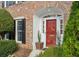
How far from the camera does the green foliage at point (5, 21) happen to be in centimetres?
993

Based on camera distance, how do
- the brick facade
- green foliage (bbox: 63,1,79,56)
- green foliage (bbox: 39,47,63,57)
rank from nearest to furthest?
green foliage (bbox: 63,1,79,56)
green foliage (bbox: 39,47,63,57)
the brick facade

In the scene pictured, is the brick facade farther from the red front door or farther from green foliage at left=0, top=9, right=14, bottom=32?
the red front door

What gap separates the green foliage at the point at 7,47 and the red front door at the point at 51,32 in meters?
0.98

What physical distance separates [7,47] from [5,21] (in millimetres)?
755

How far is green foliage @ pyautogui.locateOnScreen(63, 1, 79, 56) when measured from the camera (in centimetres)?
934

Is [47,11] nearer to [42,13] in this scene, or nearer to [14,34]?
[42,13]

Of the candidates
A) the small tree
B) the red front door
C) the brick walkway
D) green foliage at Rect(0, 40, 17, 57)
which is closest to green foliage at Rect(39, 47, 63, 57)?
the red front door

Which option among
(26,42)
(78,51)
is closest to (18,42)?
(26,42)

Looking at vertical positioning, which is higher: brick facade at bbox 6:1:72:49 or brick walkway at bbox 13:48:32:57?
brick facade at bbox 6:1:72:49

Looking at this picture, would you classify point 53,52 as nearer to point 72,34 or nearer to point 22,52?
point 72,34

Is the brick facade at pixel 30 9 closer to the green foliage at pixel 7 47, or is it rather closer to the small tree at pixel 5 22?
the small tree at pixel 5 22

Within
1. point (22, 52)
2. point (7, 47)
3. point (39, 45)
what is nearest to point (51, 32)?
point (39, 45)

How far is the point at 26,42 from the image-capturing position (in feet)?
32.7

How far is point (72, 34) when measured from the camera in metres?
9.41
